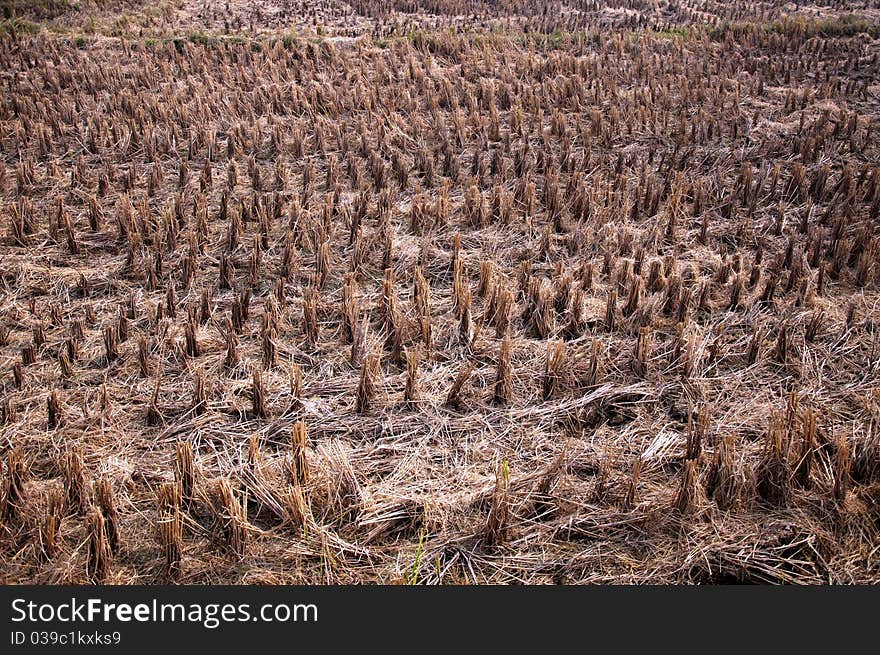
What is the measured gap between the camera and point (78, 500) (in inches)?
113

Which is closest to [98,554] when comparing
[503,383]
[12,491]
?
[12,491]

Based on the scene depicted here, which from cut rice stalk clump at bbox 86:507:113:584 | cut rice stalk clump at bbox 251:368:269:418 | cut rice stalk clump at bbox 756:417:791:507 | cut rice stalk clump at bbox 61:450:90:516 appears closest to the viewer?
cut rice stalk clump at bbox 86:507:113:584

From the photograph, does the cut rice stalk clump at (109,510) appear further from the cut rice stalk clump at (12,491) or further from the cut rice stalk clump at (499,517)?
the cut rice stalk clump at (499,517)

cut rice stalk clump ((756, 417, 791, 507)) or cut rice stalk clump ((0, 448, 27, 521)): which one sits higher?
cut rice stalk clump ((0, 448, 27, 521))

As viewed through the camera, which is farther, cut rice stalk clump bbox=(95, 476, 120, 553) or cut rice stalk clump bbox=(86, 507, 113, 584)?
cut rice stalk clump bbox=(95, 476, 120, 553)

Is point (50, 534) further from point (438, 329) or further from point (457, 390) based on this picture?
point (438, 329)

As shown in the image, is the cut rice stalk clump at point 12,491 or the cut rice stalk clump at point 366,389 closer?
the cut rice stalk clump at point 12,491

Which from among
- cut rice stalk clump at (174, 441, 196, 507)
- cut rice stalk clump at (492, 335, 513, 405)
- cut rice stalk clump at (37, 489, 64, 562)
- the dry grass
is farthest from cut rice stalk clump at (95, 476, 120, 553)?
cut rice stalk clump at (492, 335, 513, 405)

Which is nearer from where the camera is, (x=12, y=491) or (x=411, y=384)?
(x=12, y=491)

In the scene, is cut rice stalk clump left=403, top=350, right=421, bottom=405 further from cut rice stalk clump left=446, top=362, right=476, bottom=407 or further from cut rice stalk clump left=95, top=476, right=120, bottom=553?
cut rice stalk clump left=95, top=476, right=120, bottom=553

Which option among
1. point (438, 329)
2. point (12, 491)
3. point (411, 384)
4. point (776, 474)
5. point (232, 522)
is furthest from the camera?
point (438, 329)

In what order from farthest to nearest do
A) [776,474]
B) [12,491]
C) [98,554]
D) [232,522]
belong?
[776,474], [12,491], [232,522], [98,554]

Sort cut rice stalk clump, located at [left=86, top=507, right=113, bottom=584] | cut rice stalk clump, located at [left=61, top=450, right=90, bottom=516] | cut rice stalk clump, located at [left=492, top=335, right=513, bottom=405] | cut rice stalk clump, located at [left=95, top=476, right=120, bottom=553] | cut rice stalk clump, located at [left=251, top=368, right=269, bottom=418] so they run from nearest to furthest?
cut rice stalk clump, located at [left=86, top=507, right=113, bottom=584] < cut rice stalk clump, located at [left=95, top=476, right=120, bottom=553] < cut rice stalk clump, located at [left=61, top=450, right=90, bottom=516] < cut rice stalk clump, located at [left=251, top=368, right=269, bottom=418] < cut rice stalk clump, located at [left=492, top=335, right=513, bottom=405]

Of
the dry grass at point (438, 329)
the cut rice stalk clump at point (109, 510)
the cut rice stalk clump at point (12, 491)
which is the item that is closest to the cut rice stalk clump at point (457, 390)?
the dry grass at point (438, 329)
